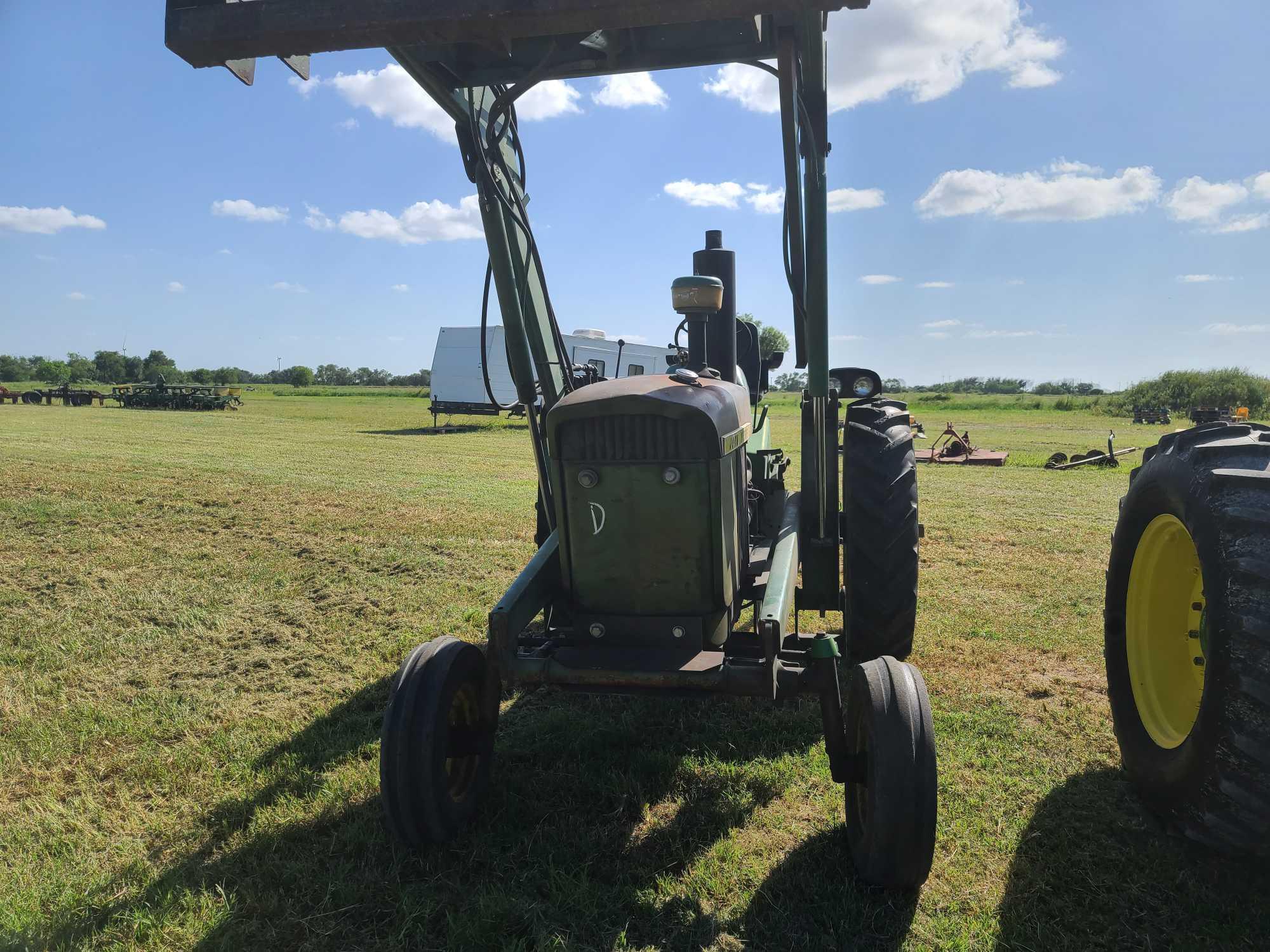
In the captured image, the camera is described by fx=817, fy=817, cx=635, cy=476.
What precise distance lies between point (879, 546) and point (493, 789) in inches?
78.1

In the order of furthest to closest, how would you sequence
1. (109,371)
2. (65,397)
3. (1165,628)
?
(109,371) < (65,397) < (1165,628)

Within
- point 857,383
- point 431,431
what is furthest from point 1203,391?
point 857,383

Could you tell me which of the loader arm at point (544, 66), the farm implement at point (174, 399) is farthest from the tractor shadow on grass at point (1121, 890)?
the farm implement at point (174, 399)

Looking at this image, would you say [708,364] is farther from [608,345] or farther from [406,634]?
[608,345]

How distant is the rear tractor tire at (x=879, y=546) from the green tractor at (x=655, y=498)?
1 centimetres

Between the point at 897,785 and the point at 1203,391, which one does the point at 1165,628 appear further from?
the point at 1203,391

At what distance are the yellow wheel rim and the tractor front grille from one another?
1665 millimetres

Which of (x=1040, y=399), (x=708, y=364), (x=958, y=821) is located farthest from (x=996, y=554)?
(x=1040, y=399)

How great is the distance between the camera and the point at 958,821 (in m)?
2.88

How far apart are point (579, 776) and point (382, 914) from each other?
0.94 meters

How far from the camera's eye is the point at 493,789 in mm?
3139

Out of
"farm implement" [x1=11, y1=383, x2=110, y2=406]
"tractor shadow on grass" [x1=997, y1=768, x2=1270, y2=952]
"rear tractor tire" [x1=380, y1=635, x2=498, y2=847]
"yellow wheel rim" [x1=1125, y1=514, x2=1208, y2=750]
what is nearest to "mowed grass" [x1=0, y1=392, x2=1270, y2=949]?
"tractor shadow on grass" [x1=997, y1=768, x2=1270, y2=952]

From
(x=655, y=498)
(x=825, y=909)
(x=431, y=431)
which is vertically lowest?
(x=825, y=909)

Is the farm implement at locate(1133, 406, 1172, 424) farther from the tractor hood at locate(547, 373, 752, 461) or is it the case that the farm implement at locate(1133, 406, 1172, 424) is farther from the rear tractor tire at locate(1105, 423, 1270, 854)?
the tractor hood at locate(547, 373, 752, 461)
